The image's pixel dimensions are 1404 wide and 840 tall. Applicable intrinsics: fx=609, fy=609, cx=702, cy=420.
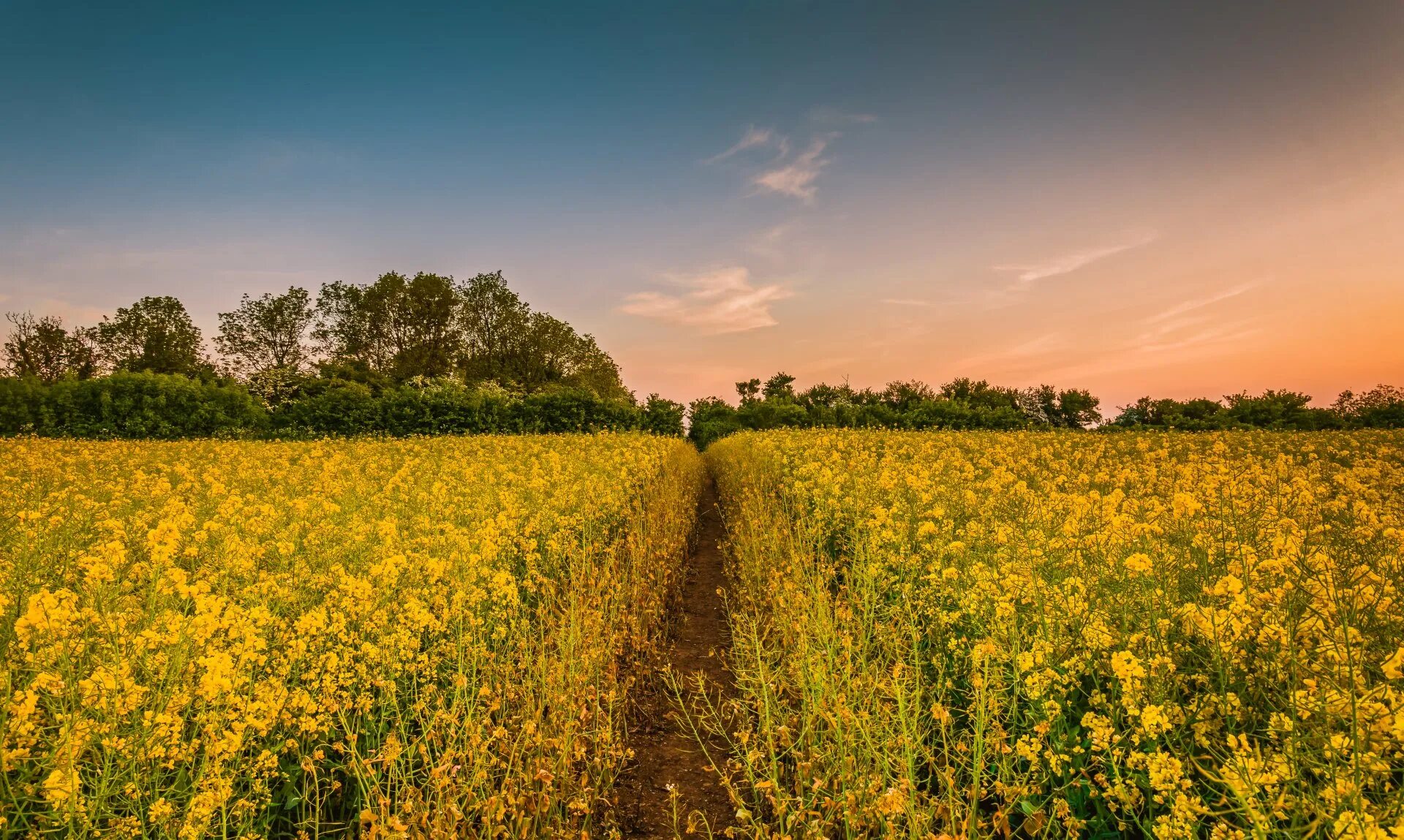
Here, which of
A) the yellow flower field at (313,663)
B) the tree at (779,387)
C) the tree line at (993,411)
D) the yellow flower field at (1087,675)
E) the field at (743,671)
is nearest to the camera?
the yellow flower field at (1087,675)

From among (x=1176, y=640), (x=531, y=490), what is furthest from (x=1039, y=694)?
(x=531, y=490)

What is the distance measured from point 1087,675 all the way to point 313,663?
5253 millimetres

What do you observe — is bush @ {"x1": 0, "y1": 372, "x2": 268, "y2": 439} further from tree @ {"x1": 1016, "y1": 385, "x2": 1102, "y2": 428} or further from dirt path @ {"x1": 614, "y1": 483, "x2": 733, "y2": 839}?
tree @ {"x1": 1016, "y1": 385, "x2": 1102, "y2": 428}

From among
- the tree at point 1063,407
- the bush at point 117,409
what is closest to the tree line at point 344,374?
the bush at point 117,409

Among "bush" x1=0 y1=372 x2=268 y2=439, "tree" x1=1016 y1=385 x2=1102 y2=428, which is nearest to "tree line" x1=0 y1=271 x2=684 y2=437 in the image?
"bush" x1=0 y1=372 x2=268 y2=439

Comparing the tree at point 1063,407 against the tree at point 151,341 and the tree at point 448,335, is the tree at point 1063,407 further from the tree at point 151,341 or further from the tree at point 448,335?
the tree at point 151,341

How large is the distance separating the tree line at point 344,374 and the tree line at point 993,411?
6.78m

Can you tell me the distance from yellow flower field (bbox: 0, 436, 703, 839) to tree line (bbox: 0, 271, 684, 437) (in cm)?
2468

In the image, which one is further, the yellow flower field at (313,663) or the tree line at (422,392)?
the tree line at (422,392)

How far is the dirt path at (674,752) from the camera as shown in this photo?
14.9 feet

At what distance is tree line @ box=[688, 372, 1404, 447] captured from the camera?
25781 mm

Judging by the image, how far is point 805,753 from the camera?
4.23 meters

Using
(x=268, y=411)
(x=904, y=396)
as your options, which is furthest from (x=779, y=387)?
(x=268, y=411)

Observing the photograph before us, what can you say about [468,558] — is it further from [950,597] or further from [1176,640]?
[1176,640]
